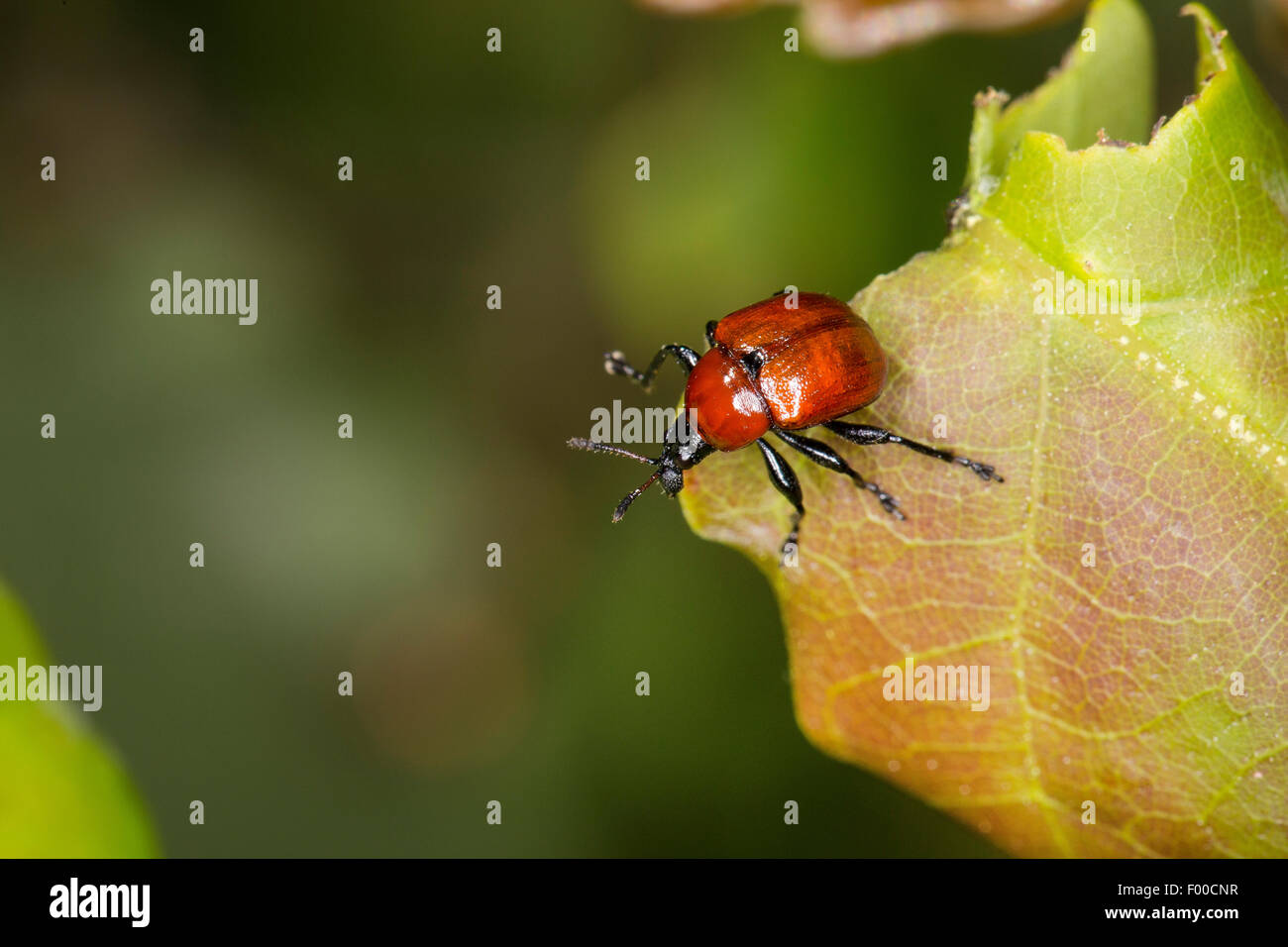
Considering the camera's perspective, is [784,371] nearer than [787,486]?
No

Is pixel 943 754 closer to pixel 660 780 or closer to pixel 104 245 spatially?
pixel 660 780

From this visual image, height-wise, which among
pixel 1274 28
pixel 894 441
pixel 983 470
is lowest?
pixel 983 470

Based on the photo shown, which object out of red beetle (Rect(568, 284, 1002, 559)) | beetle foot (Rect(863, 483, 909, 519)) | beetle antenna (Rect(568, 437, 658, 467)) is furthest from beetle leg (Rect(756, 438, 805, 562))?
beetle antenna (Rect(568, 437, 658, 467))

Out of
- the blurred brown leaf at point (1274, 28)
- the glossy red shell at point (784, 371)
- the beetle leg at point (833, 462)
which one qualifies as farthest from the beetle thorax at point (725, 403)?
the blurred brown leaf at point (1274, 28)

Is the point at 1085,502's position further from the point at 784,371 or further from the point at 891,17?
the point at 891,17

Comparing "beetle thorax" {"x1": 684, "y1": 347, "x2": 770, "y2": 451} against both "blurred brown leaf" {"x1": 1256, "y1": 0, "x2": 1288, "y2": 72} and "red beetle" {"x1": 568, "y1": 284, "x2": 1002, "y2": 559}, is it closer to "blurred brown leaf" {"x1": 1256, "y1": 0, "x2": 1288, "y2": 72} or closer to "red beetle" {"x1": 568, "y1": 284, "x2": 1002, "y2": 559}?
"red beetle" {"x1": 568, "y1": 284, "x2": 1002, "y2": 559}

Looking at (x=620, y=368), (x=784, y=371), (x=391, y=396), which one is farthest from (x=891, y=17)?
(x=391, y=396)

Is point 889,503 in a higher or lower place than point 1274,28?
lower
